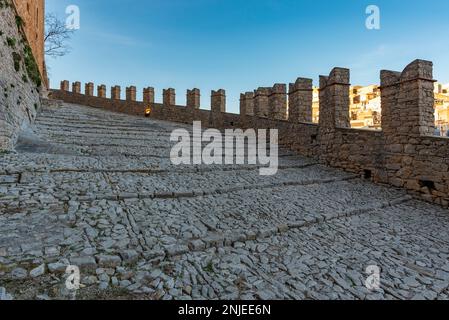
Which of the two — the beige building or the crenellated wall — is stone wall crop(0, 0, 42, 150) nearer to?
the crenellated wall

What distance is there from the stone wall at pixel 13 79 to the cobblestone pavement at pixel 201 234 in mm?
1091

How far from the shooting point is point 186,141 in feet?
46.4

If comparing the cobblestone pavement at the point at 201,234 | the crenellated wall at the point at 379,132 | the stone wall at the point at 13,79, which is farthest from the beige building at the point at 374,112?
the stone wall at the point at 13,79

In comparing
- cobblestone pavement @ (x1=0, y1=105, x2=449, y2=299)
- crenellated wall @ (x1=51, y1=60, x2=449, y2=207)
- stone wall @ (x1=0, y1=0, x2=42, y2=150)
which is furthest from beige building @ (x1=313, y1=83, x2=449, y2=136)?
stone wall @ (x1=0, y1=0, x2=42, y2=150)

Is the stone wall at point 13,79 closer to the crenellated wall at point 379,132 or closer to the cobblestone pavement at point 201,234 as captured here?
the cobblestone pavement at point 201,234

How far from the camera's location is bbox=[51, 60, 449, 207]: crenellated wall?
7.83 m

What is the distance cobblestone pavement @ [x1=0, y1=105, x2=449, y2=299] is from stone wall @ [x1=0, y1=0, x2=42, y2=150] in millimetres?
1091

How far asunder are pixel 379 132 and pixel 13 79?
13.4m

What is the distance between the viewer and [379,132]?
9102 millimetres

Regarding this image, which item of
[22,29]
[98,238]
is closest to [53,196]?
[98,238]

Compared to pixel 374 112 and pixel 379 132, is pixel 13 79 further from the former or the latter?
pixel 374 112

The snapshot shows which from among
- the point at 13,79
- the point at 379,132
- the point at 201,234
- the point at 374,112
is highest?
the point at 374,112

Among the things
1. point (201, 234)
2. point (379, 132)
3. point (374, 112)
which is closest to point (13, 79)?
point (201, 234)
